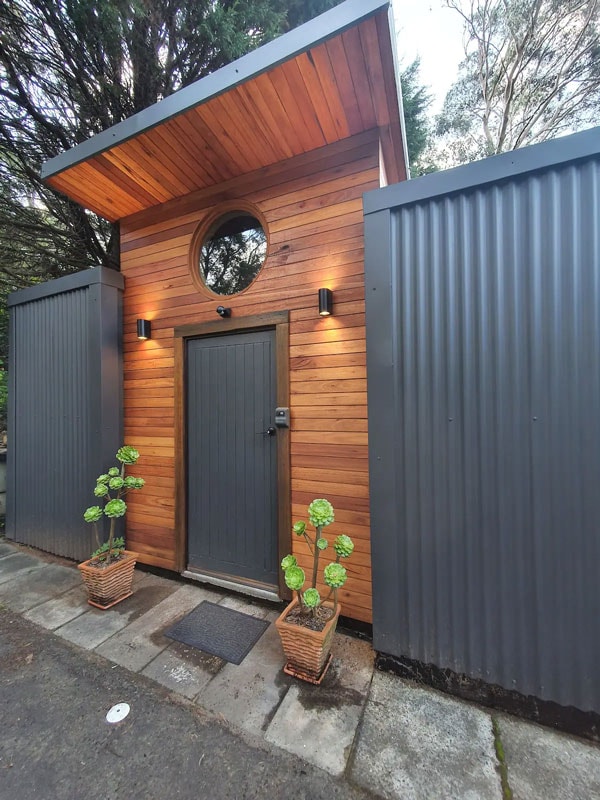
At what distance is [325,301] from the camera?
2254 mm

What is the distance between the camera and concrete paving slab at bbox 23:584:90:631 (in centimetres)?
230

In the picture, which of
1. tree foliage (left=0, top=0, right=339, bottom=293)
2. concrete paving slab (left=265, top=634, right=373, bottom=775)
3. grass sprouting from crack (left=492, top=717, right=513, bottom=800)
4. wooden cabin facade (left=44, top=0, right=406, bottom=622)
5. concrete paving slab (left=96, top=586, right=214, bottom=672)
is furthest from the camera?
tree foliage (left=0, top=0, right=339, bottom=293)

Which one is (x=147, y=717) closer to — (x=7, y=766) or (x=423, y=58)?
(x=7, y=766)

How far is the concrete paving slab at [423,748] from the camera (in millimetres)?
1269

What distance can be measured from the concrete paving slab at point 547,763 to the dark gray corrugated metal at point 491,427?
151mm

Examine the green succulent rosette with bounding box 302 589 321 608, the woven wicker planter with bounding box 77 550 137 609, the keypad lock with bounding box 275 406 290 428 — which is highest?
the keypad lock with bounding box 275 406 290 428

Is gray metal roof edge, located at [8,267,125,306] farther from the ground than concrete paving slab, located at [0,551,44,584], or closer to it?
farther from the ground

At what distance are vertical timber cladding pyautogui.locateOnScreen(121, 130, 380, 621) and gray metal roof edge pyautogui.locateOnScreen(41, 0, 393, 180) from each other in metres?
0.62

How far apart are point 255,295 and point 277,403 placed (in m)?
0.89

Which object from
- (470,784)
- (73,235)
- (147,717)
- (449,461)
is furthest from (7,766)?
(73,235)

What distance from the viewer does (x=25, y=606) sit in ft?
8.16

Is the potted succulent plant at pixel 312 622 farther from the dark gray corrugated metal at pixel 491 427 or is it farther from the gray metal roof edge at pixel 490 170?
the gray metal roof edge at pixel 490 170

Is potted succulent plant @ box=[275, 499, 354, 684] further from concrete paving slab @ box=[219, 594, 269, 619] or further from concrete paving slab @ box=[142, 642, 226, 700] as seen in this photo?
concrete paving slab @ box=[219, 594, 269, 619]

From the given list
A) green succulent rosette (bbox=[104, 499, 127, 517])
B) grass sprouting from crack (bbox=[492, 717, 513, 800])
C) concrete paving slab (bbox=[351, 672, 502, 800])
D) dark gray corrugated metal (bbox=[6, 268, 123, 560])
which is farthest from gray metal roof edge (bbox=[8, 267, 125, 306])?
grass sprouting from crack (bbox=[492, 717, 513, 800])
